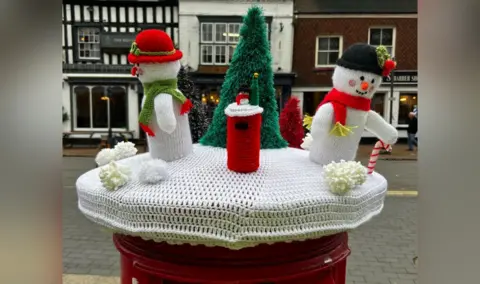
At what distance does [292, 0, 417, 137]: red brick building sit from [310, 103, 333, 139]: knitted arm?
12199mm

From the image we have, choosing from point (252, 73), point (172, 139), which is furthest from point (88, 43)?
point (172, 139)

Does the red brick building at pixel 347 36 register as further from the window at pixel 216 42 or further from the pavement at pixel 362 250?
the pavement at pixel 362 250

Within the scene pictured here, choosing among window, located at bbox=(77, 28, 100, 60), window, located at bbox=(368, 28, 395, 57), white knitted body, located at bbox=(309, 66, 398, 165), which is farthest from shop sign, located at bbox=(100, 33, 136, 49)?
white knitted body, located at bbox=(309, 66, 398, 165)

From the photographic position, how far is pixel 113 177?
1.01 m

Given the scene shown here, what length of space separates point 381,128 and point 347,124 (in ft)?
0.46

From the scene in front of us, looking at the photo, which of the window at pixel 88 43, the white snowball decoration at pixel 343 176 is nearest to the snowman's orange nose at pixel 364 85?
the white snowball decoration at pixel 343 176

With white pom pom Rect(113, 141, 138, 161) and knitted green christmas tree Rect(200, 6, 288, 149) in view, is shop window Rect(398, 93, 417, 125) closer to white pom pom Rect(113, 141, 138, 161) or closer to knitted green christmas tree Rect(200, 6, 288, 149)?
knitted green christmas tree Rect(200, 6, 288, 149)

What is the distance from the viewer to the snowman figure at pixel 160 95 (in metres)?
1.10

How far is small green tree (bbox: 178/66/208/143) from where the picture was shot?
5.78 ft

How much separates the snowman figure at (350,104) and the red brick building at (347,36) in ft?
39.9

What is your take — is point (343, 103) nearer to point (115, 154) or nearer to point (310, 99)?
point (115, 154)
